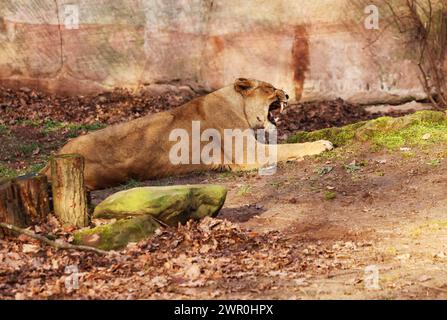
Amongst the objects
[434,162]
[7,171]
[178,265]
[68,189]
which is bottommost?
[7,171]

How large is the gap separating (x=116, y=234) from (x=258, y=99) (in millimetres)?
4551

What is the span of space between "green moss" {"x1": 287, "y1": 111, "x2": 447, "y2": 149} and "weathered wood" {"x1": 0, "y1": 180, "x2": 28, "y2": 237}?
5.00 meters

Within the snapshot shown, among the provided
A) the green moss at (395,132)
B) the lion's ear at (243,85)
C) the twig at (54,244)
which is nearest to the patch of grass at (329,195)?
the green moss at (395,132)

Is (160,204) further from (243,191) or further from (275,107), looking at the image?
(275,107)

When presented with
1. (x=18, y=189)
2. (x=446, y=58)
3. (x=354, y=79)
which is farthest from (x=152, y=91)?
(x=18, y=189)

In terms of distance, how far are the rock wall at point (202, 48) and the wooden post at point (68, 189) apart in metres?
8.51

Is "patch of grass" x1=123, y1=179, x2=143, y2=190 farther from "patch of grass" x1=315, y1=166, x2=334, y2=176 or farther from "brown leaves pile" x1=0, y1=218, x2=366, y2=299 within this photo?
"brown leaves pile" x1=0, y1=218, x2=366, y2=299

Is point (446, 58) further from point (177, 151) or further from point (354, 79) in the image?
point (177, 151)

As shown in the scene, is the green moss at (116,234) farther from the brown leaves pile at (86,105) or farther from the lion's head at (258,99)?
the brown leaves pile at (86,105)

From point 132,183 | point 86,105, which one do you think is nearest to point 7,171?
point 132,183

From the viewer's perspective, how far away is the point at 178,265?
727 cm

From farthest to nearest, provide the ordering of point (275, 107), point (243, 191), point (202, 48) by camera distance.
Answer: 1. point (202, 48)
2. point (275, 107)
3. point (243, 191)

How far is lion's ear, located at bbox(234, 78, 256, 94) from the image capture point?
11711 millimetres

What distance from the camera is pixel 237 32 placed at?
53.5 ft
